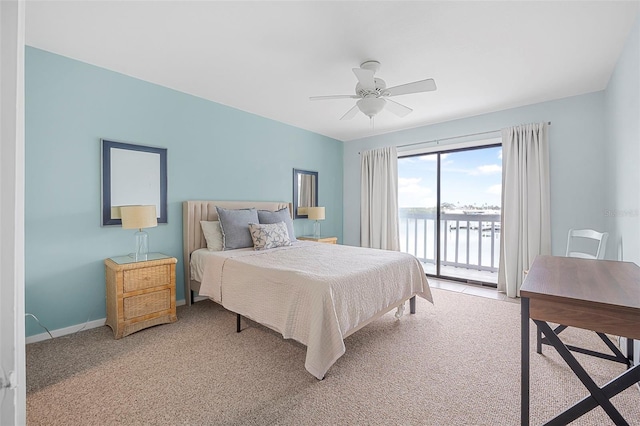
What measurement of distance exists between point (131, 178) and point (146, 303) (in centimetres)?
131

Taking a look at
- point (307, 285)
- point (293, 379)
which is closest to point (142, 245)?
point (307, 285)

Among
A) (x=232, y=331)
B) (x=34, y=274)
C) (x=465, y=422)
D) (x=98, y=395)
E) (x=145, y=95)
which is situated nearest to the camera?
(x=465, y=422)

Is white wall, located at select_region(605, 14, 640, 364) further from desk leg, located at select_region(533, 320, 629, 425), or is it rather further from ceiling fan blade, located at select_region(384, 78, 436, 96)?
ceiling fan blade, located at select_region(384, 78, 436, 96)

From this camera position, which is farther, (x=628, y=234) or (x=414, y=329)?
(x=414, y=329)

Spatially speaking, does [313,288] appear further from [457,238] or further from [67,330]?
[457,238]

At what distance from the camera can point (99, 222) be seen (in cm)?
279

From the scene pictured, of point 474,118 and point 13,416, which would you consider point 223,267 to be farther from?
point 474,118

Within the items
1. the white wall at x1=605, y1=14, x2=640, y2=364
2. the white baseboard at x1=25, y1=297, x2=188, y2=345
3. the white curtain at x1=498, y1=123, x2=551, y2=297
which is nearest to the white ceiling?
the white wall at x1=605, y1=14, x2=640, y2=364

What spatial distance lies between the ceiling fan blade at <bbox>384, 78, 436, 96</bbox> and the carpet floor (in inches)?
86.3

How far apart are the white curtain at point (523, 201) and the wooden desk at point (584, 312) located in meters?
2.40

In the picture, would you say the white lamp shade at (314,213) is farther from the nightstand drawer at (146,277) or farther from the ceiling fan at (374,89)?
the nightstand drawer at (146,277)

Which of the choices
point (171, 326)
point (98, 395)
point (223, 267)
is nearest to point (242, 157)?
point (223, 267)

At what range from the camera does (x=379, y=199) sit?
16.9 feet

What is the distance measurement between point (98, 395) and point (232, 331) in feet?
3.54
